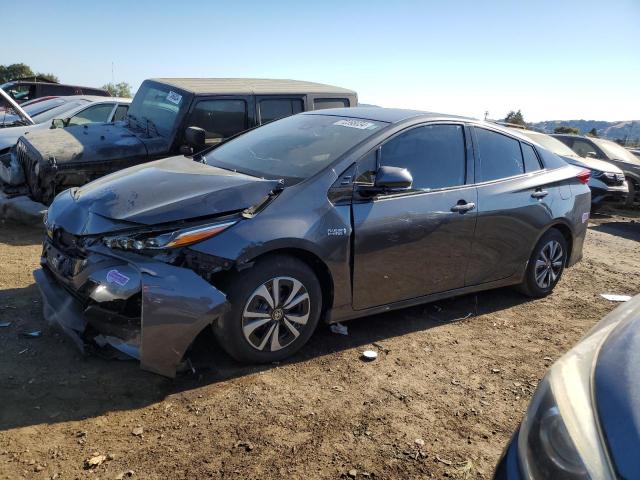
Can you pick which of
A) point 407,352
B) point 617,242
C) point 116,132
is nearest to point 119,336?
point 407,352

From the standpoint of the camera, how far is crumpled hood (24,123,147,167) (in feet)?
20.4

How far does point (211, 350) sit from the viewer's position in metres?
3.83

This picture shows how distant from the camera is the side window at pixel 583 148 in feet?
45.7

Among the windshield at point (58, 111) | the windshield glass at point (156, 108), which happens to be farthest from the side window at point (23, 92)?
the windshield glass at point (156, 108)

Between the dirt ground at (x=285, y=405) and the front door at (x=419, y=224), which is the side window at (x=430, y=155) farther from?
the dirt ground at (x=285, y=405)

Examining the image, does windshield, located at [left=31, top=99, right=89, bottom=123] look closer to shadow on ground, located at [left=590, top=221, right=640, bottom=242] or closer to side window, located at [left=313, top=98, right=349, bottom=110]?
side window, located at [left=313, top=98, right=349, bottom=110]

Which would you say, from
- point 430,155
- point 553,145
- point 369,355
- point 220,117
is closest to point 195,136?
point 220,117

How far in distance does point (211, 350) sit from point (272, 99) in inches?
162

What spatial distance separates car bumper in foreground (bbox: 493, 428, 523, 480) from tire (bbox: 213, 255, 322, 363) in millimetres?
1861

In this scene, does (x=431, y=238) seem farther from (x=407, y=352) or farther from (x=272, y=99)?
(x=272, y=99)

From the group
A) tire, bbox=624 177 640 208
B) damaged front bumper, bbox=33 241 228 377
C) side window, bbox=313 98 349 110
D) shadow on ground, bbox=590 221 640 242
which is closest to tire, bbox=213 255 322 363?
damaged front bumper, bbox=33 241 228 377

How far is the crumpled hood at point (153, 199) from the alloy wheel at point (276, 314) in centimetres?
57

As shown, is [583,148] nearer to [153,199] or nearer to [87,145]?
[87,145]

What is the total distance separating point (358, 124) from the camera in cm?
445
